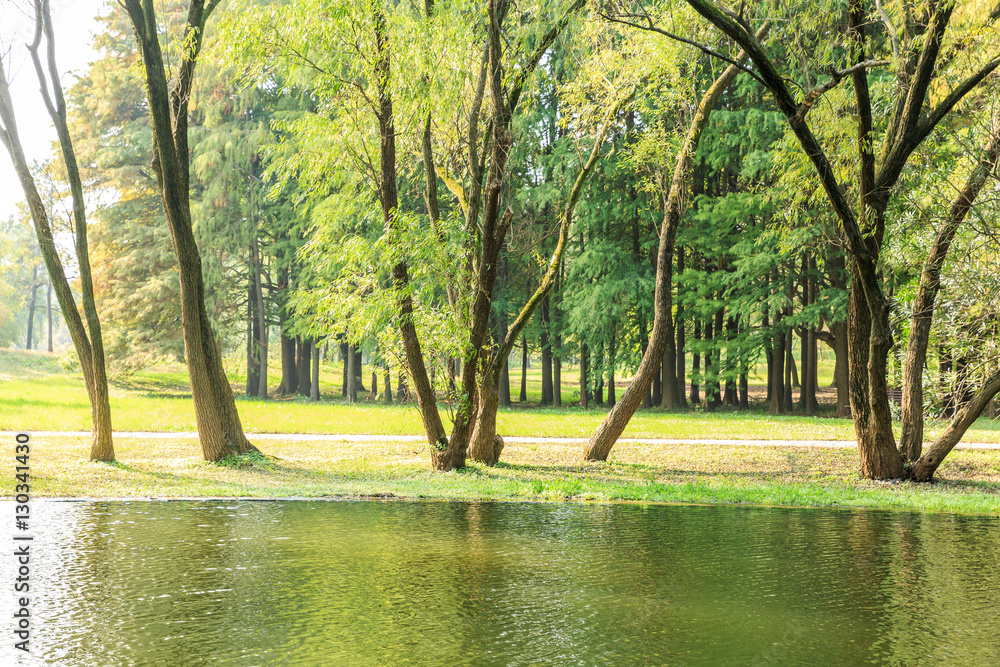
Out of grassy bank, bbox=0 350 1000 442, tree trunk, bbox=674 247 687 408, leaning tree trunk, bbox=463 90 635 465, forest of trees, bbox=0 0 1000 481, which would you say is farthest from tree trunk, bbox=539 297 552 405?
leaning tree trunk, bbox=463 90 635 465

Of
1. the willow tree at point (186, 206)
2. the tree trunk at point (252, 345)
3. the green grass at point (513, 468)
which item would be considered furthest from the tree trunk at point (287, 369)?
the willow tree at point (186, 206)

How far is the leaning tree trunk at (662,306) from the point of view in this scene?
50.6ft

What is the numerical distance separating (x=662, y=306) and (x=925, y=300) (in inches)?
185

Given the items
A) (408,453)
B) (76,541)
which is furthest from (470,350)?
(76,541)

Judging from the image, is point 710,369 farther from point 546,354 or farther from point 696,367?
point 546,354

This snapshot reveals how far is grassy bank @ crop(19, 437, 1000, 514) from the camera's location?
1126 cm

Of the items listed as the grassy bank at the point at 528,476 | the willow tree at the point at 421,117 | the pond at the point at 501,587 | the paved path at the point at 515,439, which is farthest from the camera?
the paved path at the point at 515,439

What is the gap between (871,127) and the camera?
502 inches

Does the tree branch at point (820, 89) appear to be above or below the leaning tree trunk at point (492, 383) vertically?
above

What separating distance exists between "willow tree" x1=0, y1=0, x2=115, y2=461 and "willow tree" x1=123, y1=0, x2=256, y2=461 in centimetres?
137

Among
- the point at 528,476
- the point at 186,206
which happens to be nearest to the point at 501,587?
the point at 528,476

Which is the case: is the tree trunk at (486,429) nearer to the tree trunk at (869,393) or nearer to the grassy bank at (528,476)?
the grassy bank at (528,476)

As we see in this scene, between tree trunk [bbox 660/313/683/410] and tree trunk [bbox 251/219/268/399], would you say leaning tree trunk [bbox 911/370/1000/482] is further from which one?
tree trunk [bbox 251/219/268/399]

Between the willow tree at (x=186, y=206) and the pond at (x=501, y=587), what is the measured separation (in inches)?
184
